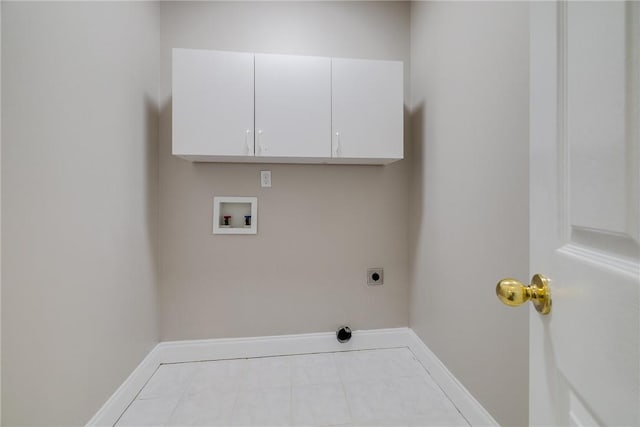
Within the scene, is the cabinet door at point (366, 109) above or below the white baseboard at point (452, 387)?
above

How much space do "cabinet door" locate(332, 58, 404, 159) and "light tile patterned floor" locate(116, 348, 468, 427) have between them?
1.36 meters

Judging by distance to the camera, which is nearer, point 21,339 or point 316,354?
point 21,339

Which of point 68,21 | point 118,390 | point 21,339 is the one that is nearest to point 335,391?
point 118,390

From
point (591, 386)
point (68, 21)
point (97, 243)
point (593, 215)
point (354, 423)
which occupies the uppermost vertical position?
point (68, 21)

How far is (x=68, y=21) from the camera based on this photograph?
1.12 metres

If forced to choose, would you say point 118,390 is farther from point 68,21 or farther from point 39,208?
point 68,21

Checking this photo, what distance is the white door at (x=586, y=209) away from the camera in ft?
1.11

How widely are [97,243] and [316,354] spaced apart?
4.93ft

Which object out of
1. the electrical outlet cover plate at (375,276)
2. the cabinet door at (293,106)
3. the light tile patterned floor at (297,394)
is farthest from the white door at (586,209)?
the electrical outlet cover plate at (375,276)

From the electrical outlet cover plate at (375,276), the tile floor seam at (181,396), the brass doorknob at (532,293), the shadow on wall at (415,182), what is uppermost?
the shadow on wall at (415,182)

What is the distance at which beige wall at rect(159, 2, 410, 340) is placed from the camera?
196 centimetres

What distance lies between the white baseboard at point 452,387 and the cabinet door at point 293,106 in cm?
142

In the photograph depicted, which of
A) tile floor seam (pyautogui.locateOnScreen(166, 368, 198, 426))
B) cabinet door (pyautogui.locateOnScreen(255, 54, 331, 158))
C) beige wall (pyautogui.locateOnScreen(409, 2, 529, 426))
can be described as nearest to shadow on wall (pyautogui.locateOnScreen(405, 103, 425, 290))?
beige wall (pyautogui.locateOnScreen(409, 2, 529, 426))

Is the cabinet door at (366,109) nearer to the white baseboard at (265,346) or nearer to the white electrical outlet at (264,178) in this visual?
the white electrical outlet at (264,178)
